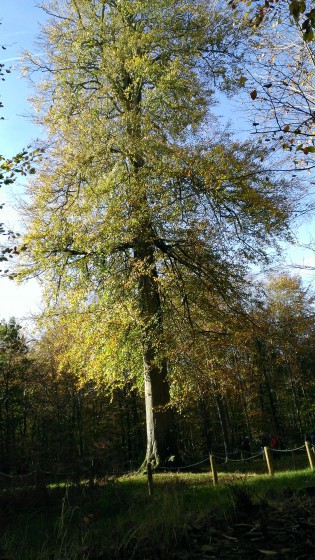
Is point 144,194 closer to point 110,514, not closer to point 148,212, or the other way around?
point 148,212

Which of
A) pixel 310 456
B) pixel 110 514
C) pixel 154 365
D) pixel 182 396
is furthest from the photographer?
pixel 182 396

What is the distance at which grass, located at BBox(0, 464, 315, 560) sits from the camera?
4.28 meters

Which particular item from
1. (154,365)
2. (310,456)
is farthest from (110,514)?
(310,456)

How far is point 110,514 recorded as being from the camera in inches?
307

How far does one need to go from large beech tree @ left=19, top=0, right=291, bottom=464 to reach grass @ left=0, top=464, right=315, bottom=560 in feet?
14.8

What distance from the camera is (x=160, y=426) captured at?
1450cm

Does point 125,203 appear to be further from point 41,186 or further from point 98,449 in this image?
point 98,449

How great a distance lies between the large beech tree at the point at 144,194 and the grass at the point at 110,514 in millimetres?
4513

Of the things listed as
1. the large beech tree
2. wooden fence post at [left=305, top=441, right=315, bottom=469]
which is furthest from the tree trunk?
wooden fence post at [left=305, top=441, right=315, bottom=469]

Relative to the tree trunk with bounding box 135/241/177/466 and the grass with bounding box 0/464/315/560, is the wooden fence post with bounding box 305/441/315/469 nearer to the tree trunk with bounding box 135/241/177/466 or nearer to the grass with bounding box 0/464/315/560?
the grass with bounding box 0/464/315/560

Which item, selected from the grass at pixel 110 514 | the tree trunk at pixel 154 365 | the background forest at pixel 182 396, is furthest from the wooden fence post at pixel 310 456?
the tree trunk at pixel 154 365

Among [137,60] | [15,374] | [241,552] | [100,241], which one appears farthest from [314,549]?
[15,374]

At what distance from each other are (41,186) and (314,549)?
13.0 meters

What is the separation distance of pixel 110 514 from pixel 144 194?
8.03m
